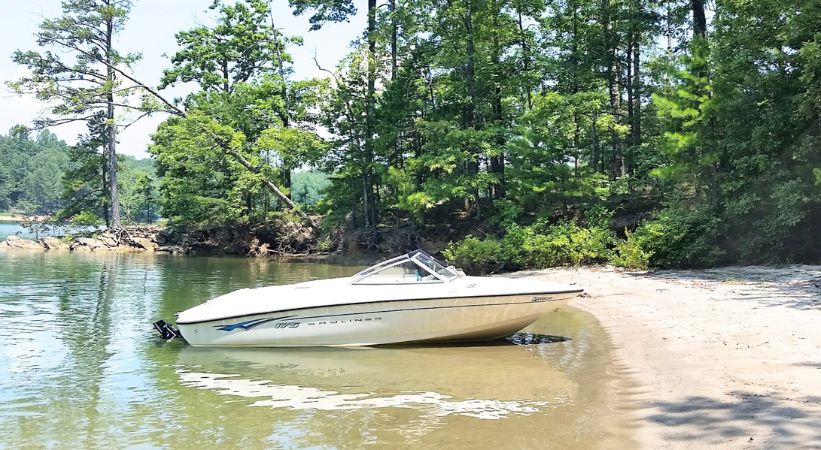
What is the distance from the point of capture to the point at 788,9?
51.3 feet

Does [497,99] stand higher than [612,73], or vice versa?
[612,73]

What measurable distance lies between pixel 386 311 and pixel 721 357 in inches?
189

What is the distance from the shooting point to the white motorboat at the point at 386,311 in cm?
962

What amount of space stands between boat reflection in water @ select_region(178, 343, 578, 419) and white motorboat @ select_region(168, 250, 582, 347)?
0.22 meters

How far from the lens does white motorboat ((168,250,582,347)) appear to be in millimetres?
9625

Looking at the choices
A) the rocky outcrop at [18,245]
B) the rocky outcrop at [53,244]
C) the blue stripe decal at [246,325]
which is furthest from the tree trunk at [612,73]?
the rocky outcrop at [18,245]

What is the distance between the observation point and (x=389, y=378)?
8.11 metres

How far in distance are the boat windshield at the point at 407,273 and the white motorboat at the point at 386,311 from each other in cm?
2

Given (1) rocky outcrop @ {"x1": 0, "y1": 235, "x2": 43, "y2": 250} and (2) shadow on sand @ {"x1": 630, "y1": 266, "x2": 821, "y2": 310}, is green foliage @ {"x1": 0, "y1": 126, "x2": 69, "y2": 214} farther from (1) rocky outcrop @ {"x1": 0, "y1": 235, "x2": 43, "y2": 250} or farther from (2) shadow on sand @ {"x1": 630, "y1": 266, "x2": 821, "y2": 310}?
(2) shadow on sand @ {"x1": 630, "y1": 266, "x2": 821, "y2": 310}

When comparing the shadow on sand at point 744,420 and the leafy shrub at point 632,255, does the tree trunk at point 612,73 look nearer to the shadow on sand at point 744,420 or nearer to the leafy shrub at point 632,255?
the leafy shrub at point 632,255

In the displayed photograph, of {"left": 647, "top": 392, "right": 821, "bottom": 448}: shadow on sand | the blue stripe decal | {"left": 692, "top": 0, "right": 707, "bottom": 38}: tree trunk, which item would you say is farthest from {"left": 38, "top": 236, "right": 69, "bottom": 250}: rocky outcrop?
{"left": 647, "top": 392, "right": 821, "bottom": 448}: shadow on sand

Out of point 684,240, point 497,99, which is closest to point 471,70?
point 497,99

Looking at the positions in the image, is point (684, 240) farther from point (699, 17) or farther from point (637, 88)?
point (637, 88)

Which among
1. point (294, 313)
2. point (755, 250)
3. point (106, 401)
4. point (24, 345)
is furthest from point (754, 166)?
point (24, 345)
